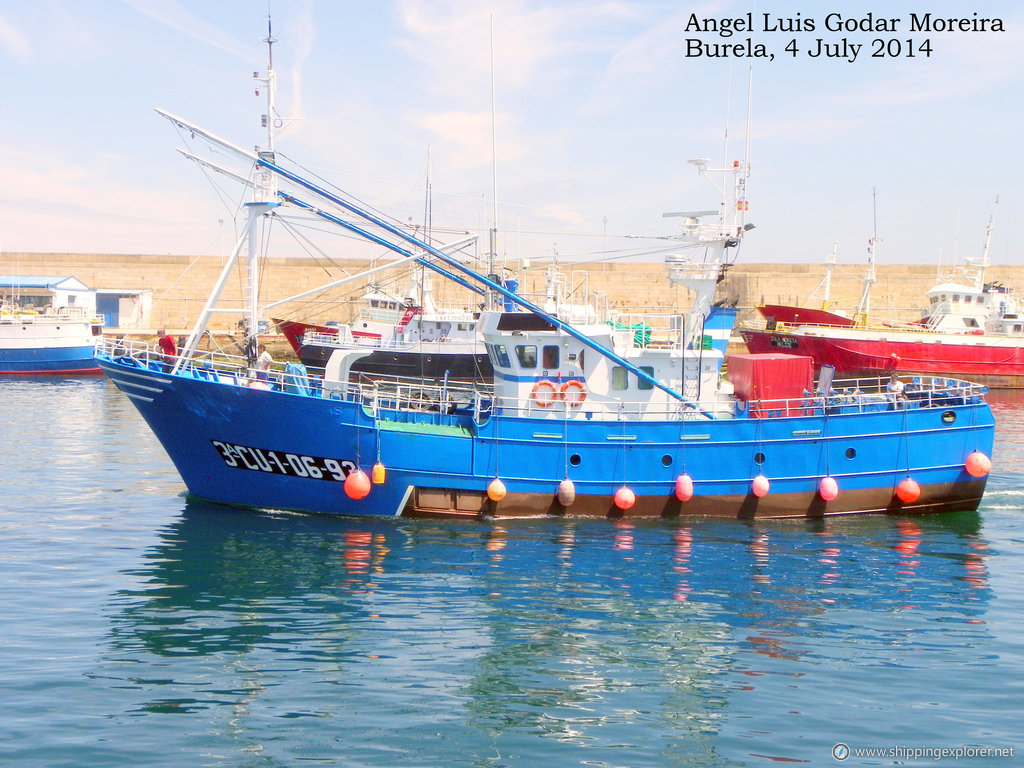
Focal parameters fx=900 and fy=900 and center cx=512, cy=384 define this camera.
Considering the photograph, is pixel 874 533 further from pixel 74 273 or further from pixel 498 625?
pixel 74 273

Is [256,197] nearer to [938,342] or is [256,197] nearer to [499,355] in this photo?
[499,355]

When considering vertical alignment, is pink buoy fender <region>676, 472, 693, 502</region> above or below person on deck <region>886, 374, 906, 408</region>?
below

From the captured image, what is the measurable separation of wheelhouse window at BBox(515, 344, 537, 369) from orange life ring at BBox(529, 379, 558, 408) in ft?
1.34

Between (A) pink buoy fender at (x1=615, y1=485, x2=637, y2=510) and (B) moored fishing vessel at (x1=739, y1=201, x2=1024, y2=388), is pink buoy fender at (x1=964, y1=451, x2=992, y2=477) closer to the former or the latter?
(A) pink buoy fender at (x1=615, y1=485, x2=637, y2=510)

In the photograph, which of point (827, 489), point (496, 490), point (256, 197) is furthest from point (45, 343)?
point (827, 489)

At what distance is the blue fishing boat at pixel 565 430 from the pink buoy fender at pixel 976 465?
1.0 inches

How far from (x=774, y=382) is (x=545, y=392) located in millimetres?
4370

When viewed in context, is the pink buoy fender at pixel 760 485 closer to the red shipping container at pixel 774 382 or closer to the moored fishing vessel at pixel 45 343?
the red shipping container at pixel 774 382

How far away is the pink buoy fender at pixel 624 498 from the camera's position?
16469mm

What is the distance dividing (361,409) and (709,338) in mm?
7016

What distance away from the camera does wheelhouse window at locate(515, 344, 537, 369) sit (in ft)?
56.9

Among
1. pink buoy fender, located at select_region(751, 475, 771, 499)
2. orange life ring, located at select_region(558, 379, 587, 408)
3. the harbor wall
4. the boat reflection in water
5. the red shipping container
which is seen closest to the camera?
the boat reflection in water

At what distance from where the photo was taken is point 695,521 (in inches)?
668

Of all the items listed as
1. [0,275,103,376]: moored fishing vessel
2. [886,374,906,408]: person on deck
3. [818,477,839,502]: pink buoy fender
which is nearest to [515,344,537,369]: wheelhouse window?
[818,477,839,502]: pink buoy fender
